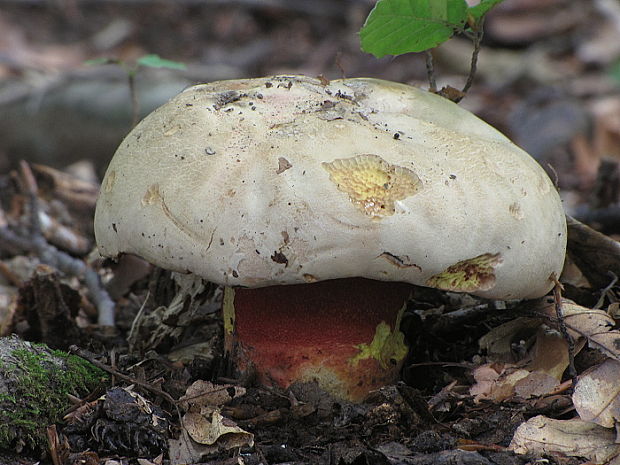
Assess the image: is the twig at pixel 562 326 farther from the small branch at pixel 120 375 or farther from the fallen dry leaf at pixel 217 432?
the small branch at pixel 120 375

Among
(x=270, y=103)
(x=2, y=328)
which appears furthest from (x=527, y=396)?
(x=2, y=328)

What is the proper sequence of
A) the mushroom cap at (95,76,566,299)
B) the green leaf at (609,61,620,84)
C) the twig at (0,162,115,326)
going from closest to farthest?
the mushroom cap at (95,76,566,299)
the twig at (0,162,115,326)
the green leaf at (609,61,620,84)

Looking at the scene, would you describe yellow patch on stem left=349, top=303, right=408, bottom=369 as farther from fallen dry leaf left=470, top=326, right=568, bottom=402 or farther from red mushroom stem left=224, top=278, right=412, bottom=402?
fallen dry leaf left=470, top=326, right=568, bottom=402

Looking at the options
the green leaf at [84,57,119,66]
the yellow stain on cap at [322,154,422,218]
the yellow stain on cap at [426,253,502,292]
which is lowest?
the yellow stain on cap at [426,253,502,292]

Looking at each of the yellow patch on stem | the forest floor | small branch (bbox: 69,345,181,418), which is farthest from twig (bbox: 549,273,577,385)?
small branch (bbox: 69,345,181,418)

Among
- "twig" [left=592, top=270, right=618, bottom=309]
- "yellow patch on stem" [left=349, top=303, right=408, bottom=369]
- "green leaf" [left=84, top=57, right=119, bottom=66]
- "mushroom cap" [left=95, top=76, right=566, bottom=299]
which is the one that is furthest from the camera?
"green leaf" [left=84, top=57, right=119, bottom=66]

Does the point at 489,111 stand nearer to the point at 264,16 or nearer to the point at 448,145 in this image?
the point at 264,16

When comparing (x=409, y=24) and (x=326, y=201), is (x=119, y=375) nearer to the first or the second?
(x=326, y=201)
